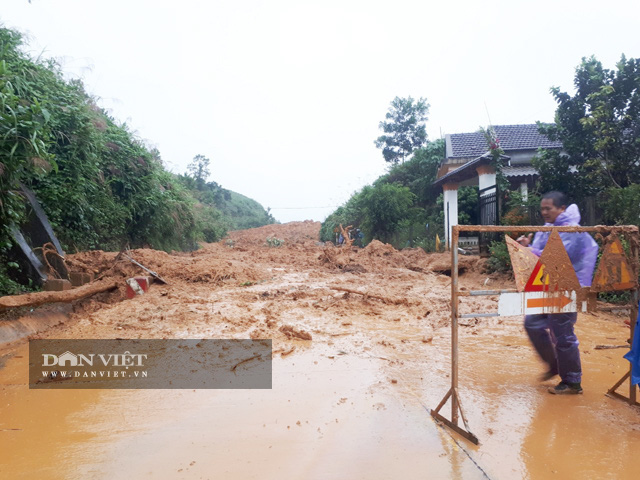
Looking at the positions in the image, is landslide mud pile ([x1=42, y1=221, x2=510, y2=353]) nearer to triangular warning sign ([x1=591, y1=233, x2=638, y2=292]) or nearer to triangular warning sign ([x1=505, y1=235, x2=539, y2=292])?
triangular warning sign ([x1=505, y1=235, x2=539, y2=292])

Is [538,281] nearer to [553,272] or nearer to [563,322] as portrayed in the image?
[553,272]

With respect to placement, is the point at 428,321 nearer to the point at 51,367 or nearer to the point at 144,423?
the point at 144,423

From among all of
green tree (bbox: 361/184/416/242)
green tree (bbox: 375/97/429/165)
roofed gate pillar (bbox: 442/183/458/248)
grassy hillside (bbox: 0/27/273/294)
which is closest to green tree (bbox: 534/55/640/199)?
roofed gate pillar (bbox: 442/183/458/248)

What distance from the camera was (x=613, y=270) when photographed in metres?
3.00

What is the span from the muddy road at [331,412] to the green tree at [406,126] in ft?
85.2

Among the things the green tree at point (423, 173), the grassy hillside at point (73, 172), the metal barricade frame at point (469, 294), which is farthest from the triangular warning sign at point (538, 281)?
the green tree at point (423, 173)

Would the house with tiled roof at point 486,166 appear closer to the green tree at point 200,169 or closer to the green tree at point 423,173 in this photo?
the green tree at point 423,173

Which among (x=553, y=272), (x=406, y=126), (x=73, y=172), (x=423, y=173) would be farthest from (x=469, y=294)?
(x=406, y=126)

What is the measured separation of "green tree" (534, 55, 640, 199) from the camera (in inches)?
328

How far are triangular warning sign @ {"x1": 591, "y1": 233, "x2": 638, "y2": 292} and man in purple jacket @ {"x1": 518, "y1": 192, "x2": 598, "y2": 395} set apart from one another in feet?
0.22

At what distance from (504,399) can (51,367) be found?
430 centimetres

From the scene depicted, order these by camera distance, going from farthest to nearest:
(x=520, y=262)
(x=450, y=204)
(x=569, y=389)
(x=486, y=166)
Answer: (x=450, y=204), (x=486, y=166), (x=569, y=389), (x=520, y=262)

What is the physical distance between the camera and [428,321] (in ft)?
19.1

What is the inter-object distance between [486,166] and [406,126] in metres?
18.8
